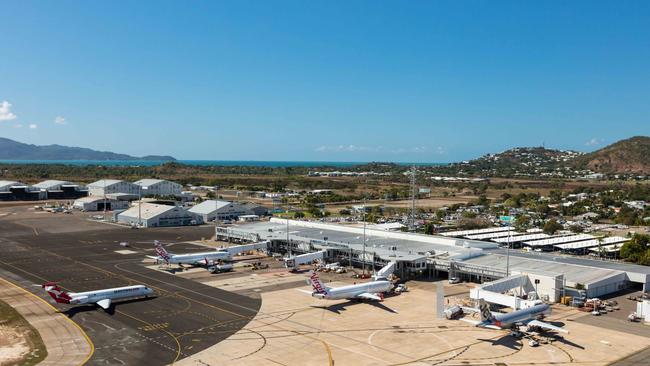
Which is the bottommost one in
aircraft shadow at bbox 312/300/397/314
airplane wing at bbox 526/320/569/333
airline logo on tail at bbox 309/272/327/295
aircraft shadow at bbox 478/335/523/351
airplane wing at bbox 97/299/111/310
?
aircraft shadow at bbox 312/300/397/314

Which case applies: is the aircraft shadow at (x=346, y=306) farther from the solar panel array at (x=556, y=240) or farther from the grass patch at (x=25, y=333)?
the solar panel array at (x=556, y=240)

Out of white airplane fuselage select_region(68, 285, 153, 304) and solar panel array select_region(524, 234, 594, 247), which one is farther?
solar panel array select_region(524, 234, 594, 247)

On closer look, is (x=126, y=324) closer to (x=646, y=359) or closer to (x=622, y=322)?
(x=646, y=359)

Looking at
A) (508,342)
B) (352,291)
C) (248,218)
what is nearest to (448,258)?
(352,291)

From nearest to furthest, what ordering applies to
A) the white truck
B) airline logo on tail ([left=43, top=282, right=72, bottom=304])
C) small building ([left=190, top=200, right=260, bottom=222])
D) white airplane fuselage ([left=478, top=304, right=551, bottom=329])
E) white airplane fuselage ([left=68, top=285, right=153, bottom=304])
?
white airplane fuselage ([left=478, top=304, right=551, bottom=329]) < airline logo on tail ([left=43, top=282, right=72, bottom=304]) < white airplane fuselage ([left=68, top=285, right=153, bottom=304]) < the white truck < small building ([left=190, top=200, right=260, bottom=222])

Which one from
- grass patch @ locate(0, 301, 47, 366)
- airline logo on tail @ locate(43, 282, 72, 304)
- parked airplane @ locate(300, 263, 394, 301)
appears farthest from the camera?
parked airplane @ locate(300, 263, 394, 301)

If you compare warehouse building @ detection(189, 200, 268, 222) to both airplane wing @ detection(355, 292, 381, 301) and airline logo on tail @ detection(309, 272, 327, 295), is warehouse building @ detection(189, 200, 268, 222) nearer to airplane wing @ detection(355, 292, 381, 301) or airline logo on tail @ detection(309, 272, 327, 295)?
airplane wing @ detection(355, 292, 381, 301)

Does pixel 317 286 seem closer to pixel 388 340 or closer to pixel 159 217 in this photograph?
pixel 388 340

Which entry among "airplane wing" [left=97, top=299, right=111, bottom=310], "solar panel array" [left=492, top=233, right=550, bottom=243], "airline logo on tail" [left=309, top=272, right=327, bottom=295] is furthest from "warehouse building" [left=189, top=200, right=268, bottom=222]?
"airline logo on tail" [left=309, top=272, right=327, bottom=295]
